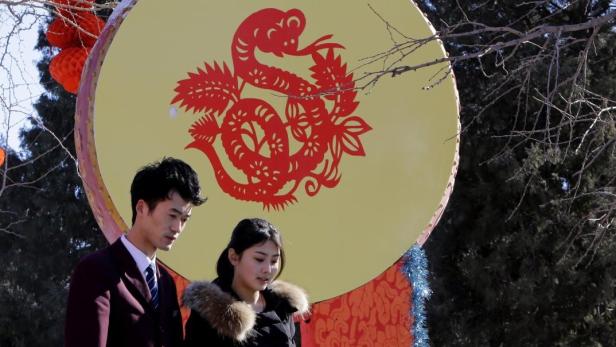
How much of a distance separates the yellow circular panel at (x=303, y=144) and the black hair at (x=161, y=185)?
1.69m

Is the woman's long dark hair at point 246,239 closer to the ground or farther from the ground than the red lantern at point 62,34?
closer to the ground

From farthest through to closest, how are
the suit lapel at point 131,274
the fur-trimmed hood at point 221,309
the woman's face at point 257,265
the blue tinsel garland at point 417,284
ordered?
the blue tinsel garland at point 417,284 < the woman's face at point 257,265 < the fur-trimmed hood at point 221,309 < the suit lapel at point 131,274

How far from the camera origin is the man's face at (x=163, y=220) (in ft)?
9.47

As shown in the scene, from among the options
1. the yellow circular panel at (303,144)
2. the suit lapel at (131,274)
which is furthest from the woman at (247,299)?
the yellow circular panel at (303,144)

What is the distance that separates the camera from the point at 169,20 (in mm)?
4930

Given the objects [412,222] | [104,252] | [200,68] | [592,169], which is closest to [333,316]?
[412,222]

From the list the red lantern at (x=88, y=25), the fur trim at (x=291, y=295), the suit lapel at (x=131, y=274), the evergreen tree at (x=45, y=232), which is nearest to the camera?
the suit lapel at (x=131, y=274)

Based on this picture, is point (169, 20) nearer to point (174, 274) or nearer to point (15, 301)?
point (174, 274)

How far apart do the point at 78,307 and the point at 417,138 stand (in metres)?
2.60

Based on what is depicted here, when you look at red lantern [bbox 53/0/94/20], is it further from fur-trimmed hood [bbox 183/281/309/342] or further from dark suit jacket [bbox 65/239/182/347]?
dark suit jacket [bbox 65/239/182/347]

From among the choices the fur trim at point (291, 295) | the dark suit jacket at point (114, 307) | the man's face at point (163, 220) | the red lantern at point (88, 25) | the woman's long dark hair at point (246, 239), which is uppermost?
the red lantern at point (88, 25)

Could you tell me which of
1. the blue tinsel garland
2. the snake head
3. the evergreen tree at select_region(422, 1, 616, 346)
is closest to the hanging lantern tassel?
the snake head

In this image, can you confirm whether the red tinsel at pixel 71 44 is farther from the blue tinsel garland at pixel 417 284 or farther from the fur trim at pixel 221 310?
the fur trim at pixel 221 310

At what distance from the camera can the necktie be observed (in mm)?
2930
